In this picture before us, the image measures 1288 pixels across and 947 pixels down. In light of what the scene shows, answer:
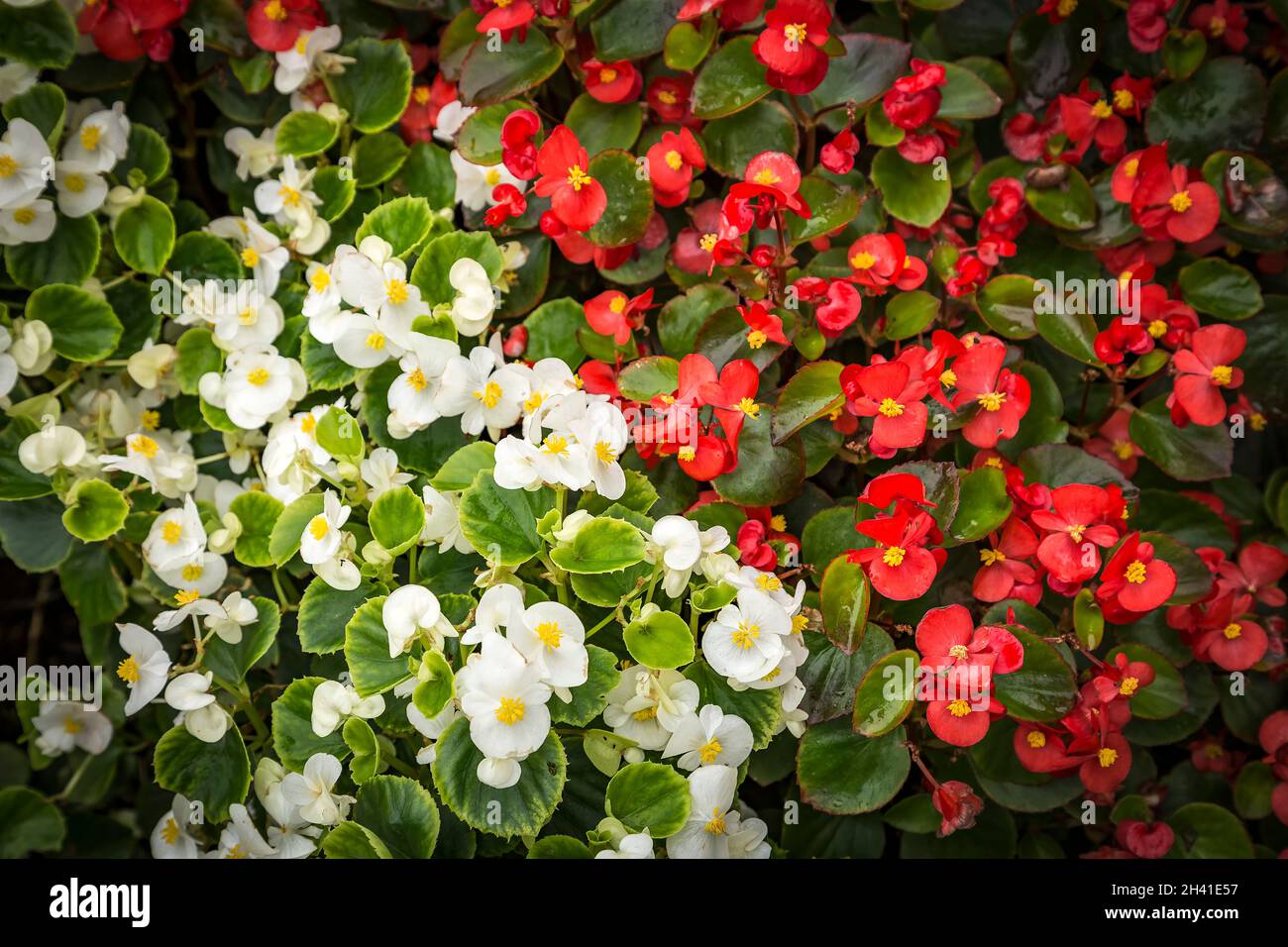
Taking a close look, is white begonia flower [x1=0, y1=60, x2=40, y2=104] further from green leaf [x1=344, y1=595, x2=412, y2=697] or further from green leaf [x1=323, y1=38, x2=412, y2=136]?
green leaf [x1=344, y1=595, x2=412, y2=697]

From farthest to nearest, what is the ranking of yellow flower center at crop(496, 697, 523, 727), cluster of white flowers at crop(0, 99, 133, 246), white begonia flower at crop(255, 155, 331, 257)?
white begonia flower at crop(255, 155, 331, 257) < cluster of white flowers at crop(0, 99, 133, 246) < yellow flower center at crop(496, 697, 523, 727)

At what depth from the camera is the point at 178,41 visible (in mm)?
1447

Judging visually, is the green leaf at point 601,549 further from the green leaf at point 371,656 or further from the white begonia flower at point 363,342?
the white begonia flower at point 363,342

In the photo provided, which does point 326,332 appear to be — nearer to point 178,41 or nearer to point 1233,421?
point 178,41

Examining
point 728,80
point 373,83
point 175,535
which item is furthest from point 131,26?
point 728,80

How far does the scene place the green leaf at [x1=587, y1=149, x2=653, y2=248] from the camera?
3.97 feet

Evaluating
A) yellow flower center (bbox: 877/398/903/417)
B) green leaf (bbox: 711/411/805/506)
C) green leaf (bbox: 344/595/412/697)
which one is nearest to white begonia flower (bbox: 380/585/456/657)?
green leaf (bbox: 344/595/412/697)

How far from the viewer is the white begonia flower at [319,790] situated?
39.6 inches

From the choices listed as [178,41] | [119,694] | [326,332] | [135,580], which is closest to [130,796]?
[119,694]

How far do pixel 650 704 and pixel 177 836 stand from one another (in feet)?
1.89

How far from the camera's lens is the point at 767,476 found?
1.12 meters

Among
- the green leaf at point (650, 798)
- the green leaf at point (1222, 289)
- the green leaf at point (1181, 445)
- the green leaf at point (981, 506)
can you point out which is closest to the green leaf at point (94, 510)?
the green leaf at point (650, 798)

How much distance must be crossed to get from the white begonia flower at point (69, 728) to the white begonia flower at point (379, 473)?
20.1 inches

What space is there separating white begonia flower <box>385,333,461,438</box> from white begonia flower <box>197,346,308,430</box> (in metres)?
0.18
